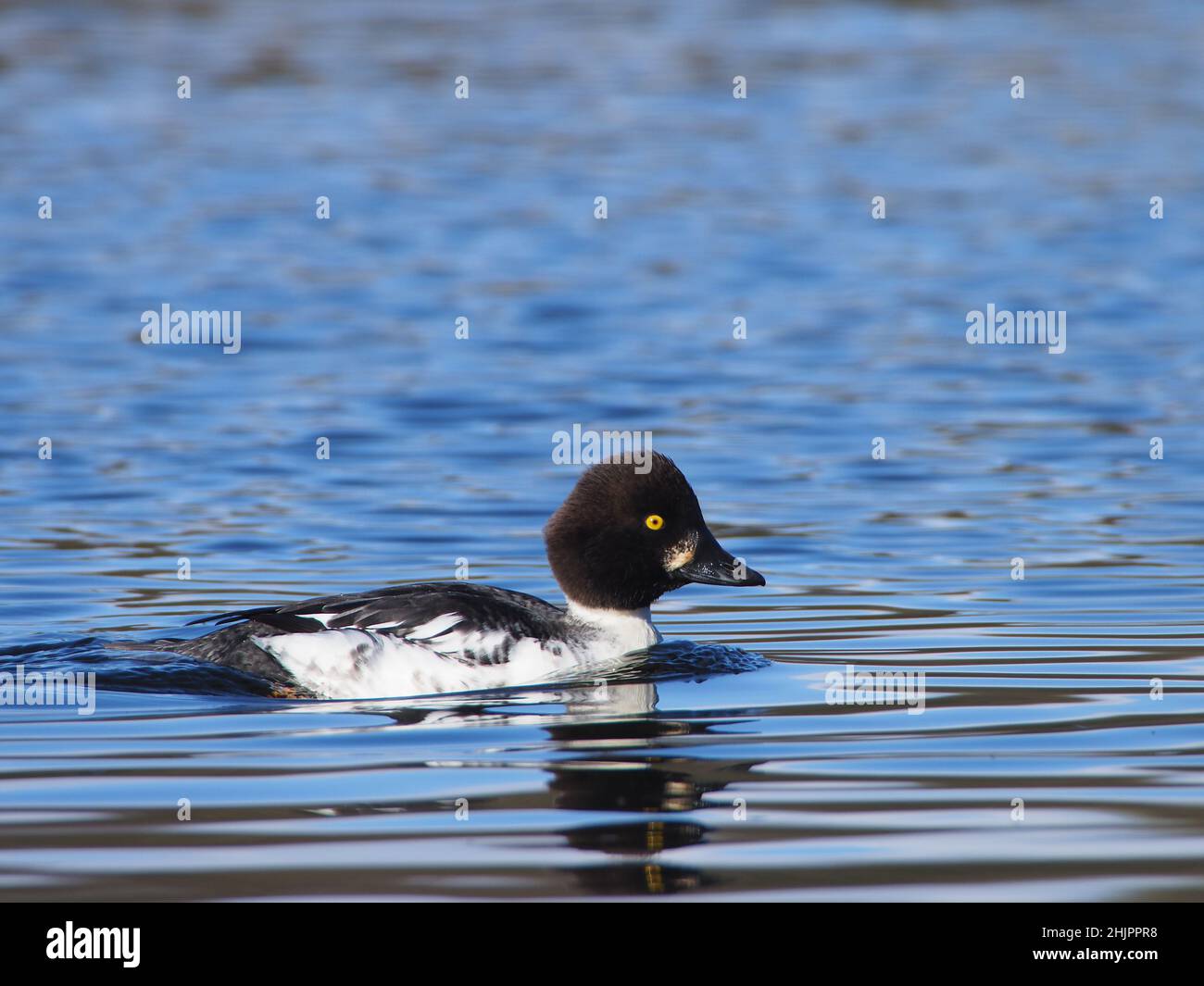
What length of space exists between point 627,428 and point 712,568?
6.68 metres

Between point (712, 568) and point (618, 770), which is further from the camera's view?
point (712, 568)

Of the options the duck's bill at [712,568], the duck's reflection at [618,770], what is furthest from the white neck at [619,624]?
the duck's reflection at [618,770]

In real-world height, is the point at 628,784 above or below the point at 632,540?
below

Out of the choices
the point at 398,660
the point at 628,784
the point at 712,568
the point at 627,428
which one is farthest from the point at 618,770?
the point at 627,428

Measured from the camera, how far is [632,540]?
1029 centimetres

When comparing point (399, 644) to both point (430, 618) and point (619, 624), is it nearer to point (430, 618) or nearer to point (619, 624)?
point (430, 618)

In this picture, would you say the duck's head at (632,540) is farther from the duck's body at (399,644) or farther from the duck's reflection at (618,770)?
the duck's reflection at (618,770)

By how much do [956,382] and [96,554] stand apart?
8937mm

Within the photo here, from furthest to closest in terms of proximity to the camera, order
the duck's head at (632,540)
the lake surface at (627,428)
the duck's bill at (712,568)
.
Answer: the duck's bill at (712,568), the duck's head at (632,540), the lake surface at (627,428)

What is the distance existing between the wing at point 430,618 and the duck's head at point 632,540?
0.41m

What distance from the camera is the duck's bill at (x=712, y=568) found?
10.4 metres

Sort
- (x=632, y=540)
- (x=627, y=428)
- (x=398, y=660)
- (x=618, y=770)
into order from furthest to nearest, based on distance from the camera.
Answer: (x=627, y=428), (x=632, y=540), (x=398, y=660), (x=618, y=770)
